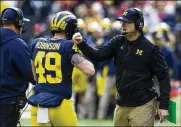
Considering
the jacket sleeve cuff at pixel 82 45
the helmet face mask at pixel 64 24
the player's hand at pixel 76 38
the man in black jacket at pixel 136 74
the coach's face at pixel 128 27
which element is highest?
the helmet face mask at pixel 64 24

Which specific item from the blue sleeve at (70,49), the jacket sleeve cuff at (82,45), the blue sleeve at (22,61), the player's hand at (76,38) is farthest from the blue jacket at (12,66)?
the jacket sleeve cuff at (82,45)

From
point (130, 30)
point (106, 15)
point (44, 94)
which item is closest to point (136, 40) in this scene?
point (130, 30)

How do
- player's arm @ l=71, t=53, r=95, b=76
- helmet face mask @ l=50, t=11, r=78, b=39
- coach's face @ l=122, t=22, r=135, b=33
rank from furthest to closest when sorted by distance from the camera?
coach's face @ l=122, t=22, r=135, b=33
helmet face mask @ l=50, t=11, r=78, b=39
player's arm @ l=71, t=53, r=95, b=76

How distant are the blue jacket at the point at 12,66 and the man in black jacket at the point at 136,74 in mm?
826

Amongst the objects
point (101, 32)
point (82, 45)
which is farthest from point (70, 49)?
point (101, 32)

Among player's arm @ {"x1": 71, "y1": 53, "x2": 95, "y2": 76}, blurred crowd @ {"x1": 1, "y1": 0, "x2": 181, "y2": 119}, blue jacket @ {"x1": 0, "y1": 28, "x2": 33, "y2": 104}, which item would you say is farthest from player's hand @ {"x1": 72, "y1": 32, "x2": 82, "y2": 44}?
blurred crowd @ {"x1": 1, "y1": 0, "x2": 181, "y2": 119}

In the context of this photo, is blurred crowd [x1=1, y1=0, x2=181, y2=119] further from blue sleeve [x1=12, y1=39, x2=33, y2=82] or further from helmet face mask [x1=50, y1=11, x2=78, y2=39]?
blue sleeve [x1=12, y1=39, x2=33, y2=82]

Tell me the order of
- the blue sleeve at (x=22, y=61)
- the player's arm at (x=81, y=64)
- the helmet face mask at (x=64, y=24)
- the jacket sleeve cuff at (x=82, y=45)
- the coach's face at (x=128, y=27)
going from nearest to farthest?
1. the blue sleeve at (x=22, y=61)
2. the player's arm at (x=81, y=64)
3. the helmet face mask at (x=64, y=24)
4. the jacket sleeve cuff at (x=82, y=45)
5. the coach's face at (x=128, y=27)

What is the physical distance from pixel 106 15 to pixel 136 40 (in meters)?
15.1

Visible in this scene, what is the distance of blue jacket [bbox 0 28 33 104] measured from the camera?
7449mm

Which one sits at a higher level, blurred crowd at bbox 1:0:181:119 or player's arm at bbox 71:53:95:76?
player's arm at bbox 71:53:95:76

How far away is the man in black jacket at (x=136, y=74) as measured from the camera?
809 centimetres

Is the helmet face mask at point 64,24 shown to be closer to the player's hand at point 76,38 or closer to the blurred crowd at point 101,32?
the player's hand at point 76,38

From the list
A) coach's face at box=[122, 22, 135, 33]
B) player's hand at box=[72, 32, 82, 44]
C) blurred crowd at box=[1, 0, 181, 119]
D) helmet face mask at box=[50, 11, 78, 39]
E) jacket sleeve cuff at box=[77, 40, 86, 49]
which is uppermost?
helmet face mask at box=[50, 11, 78, 39]
